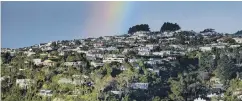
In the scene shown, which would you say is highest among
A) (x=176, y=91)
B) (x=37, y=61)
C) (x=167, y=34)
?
(x=167, y=34)

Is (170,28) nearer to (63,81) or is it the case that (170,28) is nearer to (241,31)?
(241,31)

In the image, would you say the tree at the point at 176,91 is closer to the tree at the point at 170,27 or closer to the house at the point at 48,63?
the house at the point at 48,63

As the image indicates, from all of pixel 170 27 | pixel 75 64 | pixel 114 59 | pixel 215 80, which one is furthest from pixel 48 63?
pixel 170 27

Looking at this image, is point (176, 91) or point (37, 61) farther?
point (37, 61)

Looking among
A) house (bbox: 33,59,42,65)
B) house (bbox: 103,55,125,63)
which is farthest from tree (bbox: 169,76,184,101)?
house (bbox: 33,59,42,65)

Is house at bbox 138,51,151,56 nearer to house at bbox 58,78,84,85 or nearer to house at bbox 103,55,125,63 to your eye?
house at bbox 103,55,125,63

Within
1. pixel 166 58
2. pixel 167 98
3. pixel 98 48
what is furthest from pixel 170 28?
pixel 167 98

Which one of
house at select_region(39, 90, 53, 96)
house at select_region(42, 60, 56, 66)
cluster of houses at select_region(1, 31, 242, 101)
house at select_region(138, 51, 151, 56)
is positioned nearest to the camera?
house at select_region(39, 90, 53, 96)

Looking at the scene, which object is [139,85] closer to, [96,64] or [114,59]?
[96,64]
